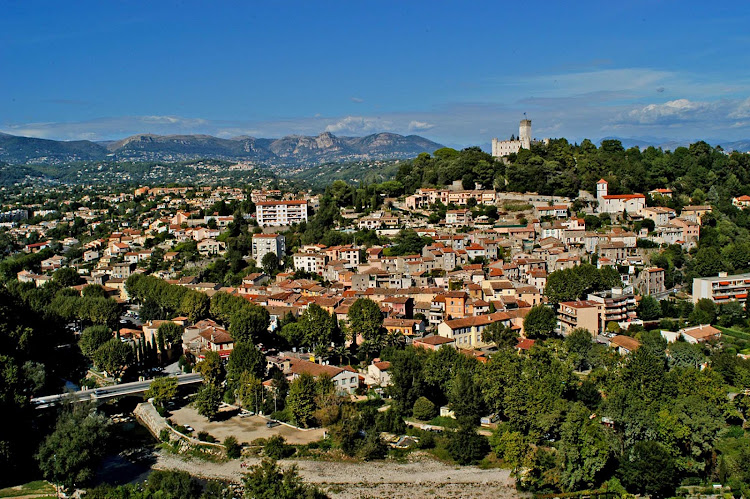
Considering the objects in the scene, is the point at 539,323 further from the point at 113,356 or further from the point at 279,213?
the point at 279,213

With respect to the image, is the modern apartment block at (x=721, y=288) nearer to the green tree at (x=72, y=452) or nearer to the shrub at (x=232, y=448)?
the shrub at (x=232, y=448)

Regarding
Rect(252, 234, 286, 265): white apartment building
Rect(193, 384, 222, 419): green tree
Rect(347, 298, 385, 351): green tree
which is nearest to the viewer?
Rect(193, 384, 222, 419): green tree

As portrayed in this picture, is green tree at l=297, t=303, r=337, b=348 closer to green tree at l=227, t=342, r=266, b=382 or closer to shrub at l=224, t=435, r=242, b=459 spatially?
green tree at l=227, t=342, r=266, b=382

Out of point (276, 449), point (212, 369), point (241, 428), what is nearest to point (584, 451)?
point (276, 449)

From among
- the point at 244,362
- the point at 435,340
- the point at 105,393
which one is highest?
the point at 435,340

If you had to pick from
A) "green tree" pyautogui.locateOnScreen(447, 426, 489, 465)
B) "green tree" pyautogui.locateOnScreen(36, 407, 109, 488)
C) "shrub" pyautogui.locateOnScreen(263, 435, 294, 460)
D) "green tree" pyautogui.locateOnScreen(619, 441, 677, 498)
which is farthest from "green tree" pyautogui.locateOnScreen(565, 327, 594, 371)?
"green tree" pyautogui.locateOnScreen(36, 407, 109, 488)

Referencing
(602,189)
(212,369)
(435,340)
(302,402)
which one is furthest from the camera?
(602,189)

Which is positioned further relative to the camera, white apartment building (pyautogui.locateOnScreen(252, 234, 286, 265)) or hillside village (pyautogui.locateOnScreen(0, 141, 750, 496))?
white apartment building (pyautogui.locateOnScreen(252, 234, 286, 265))
